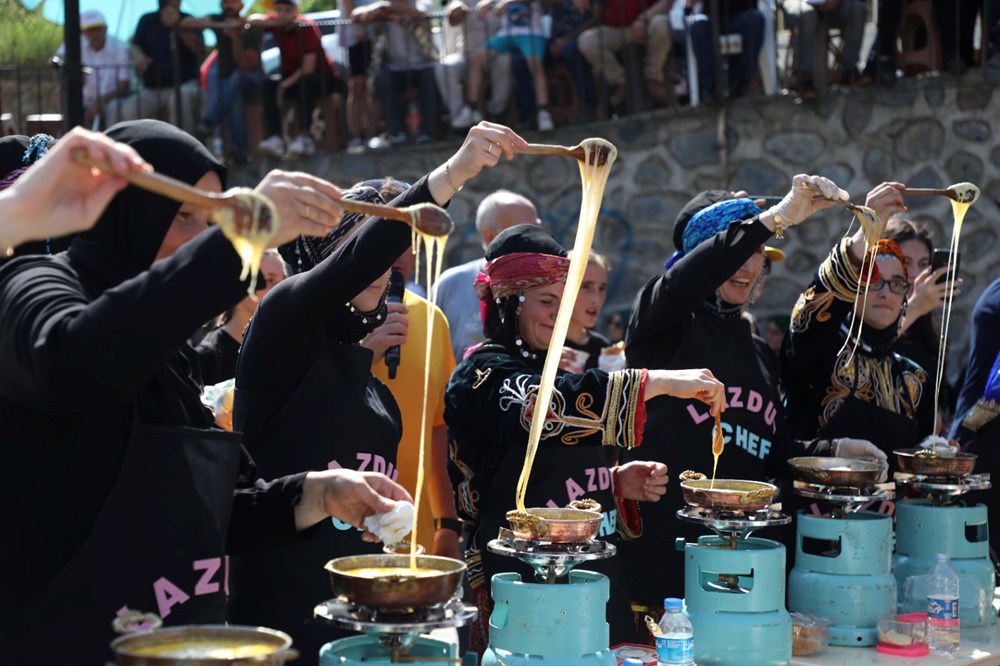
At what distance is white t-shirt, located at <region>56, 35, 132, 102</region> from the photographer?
10041 mm

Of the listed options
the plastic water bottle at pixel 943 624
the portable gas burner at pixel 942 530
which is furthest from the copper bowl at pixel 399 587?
the portable gas burner at pixel 942 530

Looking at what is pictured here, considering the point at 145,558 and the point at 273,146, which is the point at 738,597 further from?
the point at 273,146

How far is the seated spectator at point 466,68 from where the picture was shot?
30.9 feet

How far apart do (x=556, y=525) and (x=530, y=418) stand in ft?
1.29

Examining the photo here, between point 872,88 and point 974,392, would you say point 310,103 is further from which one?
point 974,392

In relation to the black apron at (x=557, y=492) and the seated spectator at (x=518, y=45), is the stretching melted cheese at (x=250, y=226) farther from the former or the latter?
the seated spectator at (x=518, y=45)

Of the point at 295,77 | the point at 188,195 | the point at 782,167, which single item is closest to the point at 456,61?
the point at 295,77

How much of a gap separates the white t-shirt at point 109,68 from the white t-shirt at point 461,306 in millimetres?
5212

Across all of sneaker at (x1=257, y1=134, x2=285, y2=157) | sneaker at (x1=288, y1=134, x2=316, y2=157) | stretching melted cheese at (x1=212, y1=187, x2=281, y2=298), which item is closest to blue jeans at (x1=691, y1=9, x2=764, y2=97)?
sneaker at (x1=288, y1=134, x2=316, y2=157)

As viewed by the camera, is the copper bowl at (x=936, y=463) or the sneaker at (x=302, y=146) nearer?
the copper bowl at (x=936, y=463)

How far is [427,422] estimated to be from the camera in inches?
161

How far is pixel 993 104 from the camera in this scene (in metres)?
8.42

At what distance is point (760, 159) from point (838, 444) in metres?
5.13

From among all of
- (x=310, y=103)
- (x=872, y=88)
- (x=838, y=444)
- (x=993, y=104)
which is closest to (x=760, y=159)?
(x=872, y=88)
